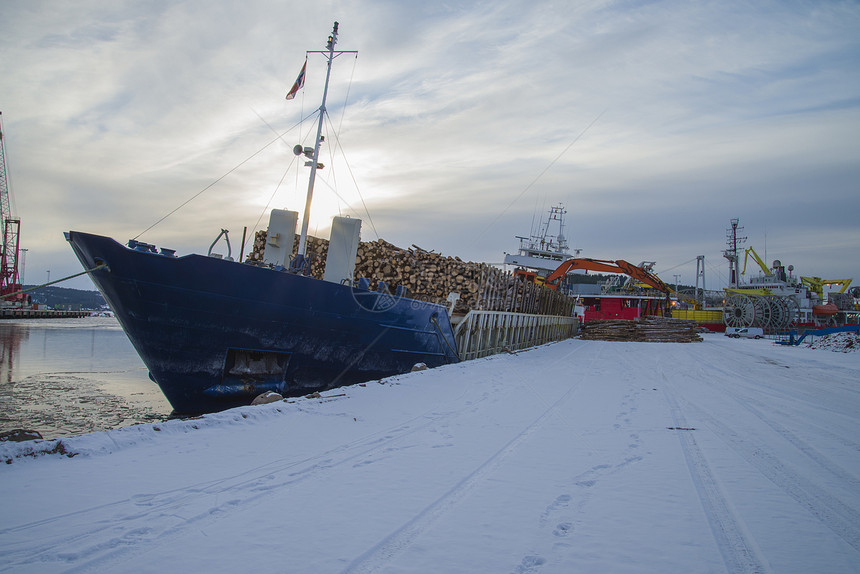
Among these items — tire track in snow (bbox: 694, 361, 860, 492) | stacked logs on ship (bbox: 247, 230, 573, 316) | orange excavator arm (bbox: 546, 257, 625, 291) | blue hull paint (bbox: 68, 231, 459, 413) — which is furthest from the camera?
orange excavator arm (bbox: 546, 257, 625, 291)

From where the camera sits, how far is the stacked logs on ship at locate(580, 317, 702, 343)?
24469mm

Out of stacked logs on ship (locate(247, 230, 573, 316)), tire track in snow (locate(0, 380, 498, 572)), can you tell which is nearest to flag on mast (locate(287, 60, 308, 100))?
stacked logs on ship (locate(247, 230, 573, 316))

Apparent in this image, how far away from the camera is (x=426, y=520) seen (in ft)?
8.11

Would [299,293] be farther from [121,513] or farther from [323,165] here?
[121,513]

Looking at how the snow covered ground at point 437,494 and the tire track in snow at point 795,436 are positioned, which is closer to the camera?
the snow covered ground at point 437,494

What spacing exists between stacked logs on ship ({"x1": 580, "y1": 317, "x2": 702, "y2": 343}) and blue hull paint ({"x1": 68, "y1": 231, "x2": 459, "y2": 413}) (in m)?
21.5

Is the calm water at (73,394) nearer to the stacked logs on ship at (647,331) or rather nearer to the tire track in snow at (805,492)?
the tire track in snow at (805,492)

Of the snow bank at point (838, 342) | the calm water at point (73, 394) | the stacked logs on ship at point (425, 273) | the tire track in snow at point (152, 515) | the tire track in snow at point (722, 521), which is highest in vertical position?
the stacked logs on ship at point (425, 273)

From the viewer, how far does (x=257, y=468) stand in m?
3.22

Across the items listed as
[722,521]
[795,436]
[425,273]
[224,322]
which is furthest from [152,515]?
[425,273]

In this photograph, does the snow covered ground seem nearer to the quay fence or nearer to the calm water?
the calm water

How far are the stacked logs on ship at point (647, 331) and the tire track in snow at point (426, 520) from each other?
2362 cm

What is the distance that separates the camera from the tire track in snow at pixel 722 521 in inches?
84.3

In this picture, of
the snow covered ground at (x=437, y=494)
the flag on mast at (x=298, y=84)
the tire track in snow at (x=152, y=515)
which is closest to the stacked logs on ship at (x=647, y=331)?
the snow covered ground at (x=437, y=494)
